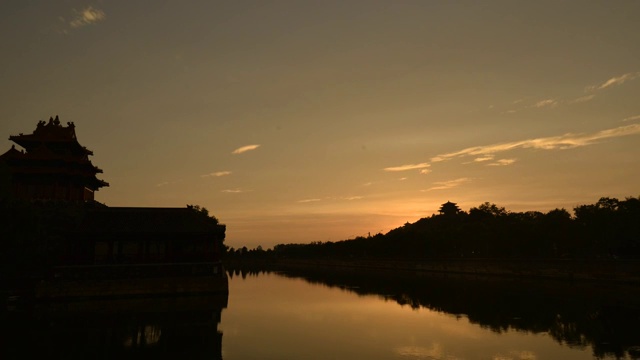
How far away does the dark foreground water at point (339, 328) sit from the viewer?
1911 centimetres

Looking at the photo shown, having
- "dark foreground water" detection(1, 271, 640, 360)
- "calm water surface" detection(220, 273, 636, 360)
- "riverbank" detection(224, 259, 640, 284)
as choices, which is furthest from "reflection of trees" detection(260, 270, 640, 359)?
"riverbank" detection(224, 259, 640, 284)

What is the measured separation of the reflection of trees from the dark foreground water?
0.24ft

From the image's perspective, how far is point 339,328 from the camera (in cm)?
2545

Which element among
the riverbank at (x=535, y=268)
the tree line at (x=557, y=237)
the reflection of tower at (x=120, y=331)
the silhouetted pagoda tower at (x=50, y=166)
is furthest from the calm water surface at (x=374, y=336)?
the tree line at (x=557, y=237)

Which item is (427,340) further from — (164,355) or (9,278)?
(9,278)

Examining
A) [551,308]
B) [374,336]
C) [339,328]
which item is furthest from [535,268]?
[374,336]

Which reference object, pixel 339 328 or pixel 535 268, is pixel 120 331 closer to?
pixel 339 328

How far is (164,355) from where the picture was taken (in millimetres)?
18484

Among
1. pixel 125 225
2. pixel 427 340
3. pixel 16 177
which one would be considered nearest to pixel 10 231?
pixel 125 225

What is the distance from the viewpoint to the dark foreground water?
752 inches

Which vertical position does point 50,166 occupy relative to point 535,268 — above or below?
above

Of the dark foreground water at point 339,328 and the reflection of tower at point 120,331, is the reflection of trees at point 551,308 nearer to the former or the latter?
the dark foreground water at point 339,328

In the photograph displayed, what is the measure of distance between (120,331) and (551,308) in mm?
27189

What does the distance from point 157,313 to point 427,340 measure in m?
17.4
